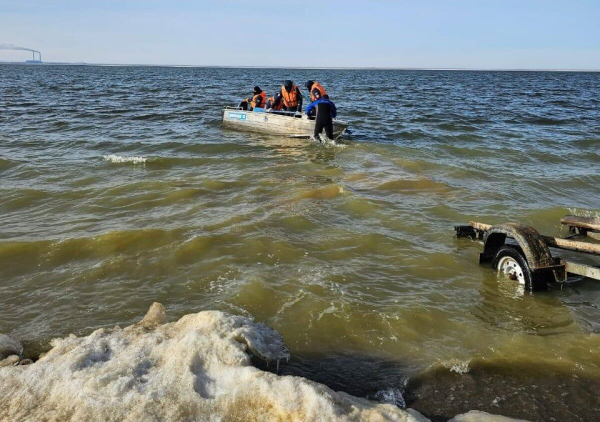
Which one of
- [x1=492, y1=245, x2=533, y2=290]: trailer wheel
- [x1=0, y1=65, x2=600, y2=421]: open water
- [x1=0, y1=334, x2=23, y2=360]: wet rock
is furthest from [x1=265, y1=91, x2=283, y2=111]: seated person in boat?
[x1=0, y1=334, x2=23, y2=360]: wet rock

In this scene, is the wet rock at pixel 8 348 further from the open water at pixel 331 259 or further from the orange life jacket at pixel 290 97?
the orange life jacket at pixel 290 97

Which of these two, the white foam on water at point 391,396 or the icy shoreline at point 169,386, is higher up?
the icy shoreline at point 169,386

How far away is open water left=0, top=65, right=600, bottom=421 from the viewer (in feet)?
12.2

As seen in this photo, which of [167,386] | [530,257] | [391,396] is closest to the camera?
[167,386]

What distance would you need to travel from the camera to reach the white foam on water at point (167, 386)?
7.97 feet

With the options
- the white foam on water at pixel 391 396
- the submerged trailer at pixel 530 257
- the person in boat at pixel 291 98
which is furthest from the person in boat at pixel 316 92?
the white foam on water at pixel 391 396

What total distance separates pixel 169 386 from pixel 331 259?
3.55 meters

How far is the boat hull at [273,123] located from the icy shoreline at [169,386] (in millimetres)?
12744

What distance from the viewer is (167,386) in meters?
2.62

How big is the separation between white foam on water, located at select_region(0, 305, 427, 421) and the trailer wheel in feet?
9.78

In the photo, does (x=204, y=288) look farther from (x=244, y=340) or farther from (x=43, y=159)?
(x=43, y=159)

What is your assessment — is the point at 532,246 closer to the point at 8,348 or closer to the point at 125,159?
the point at 8,348

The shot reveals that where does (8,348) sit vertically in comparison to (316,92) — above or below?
below

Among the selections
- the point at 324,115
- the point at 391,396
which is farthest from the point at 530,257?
the point at 324,115
